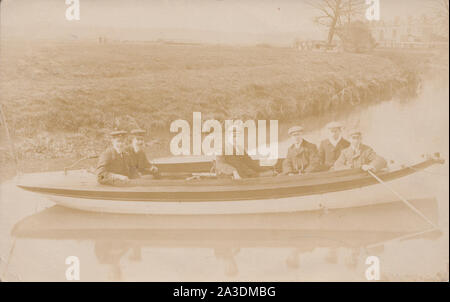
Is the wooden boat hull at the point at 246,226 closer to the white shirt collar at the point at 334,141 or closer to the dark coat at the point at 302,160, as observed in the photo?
the dark coat at the point at 302,160

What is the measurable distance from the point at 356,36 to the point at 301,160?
1.29m

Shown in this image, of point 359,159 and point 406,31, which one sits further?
point 406,31

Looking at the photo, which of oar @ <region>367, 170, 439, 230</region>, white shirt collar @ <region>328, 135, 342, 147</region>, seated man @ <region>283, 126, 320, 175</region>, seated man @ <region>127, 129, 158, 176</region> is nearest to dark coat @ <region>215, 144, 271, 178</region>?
seated man @ <region>283, 126, 320, 175</region>

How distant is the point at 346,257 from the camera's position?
3838mm

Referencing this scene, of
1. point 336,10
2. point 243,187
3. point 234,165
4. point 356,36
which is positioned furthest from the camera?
point 356,36

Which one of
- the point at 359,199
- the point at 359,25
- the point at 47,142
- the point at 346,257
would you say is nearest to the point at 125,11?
the point at 47,142

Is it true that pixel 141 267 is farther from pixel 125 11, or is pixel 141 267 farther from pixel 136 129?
pixel 125 11

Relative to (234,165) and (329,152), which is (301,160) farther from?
(234,165)

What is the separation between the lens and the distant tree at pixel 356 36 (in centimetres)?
396

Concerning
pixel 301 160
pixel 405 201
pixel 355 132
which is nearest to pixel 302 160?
pixel 301 160

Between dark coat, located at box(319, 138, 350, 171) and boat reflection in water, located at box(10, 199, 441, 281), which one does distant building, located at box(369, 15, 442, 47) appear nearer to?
dark coat, located at box(319, 138, 350, 171)

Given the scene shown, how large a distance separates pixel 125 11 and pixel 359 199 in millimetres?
2715

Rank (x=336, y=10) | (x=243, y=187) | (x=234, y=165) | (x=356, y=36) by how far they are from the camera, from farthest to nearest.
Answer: (x=356, y=36), (x=336, y=10), (x=234, y=165), (x=243, y=187)

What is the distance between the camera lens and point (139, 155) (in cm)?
388
